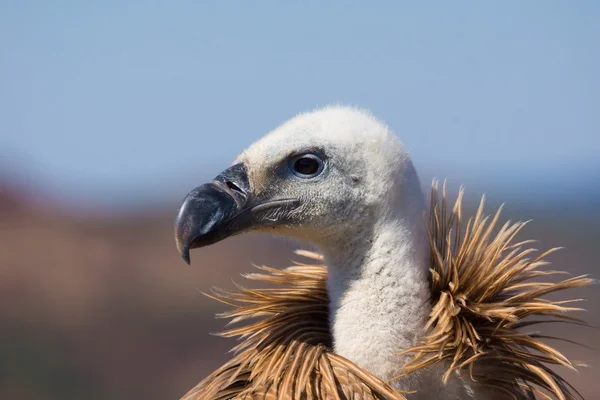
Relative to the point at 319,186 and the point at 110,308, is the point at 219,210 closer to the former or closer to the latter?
the point at 319,186

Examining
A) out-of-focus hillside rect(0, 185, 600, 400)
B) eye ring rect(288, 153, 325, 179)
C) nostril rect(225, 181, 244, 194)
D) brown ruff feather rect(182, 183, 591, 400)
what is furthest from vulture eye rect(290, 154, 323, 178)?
out-of-focus hillside rect(0, 185, 600, 400)

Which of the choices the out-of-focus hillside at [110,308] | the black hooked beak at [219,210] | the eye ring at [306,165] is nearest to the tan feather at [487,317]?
the eye ring at [306,165]

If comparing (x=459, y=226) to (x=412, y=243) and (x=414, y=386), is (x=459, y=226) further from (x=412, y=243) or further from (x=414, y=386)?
(x=414, y=386)

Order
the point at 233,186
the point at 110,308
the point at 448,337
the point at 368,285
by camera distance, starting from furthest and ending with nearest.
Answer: the point at 110,308
the point at 233,186
the point at 368,285
the point at 448,337

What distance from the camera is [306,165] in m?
3.51

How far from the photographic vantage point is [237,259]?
895 inches

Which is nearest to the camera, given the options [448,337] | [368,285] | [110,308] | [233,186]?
[448,337]

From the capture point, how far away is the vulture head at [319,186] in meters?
3.40

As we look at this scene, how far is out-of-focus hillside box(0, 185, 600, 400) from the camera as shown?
1559 cm

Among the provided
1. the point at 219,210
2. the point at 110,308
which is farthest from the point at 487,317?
the point at 110,308

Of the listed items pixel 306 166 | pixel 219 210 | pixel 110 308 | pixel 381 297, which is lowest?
pixel 110 308

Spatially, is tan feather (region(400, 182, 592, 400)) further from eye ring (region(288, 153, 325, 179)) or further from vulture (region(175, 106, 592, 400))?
eye ring (region(288, 153, 325, 179))

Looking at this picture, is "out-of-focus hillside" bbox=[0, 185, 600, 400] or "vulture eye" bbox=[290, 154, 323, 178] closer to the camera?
"vulture eye" bbox=[290, 154, 323, 178]

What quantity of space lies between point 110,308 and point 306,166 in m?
16.3
